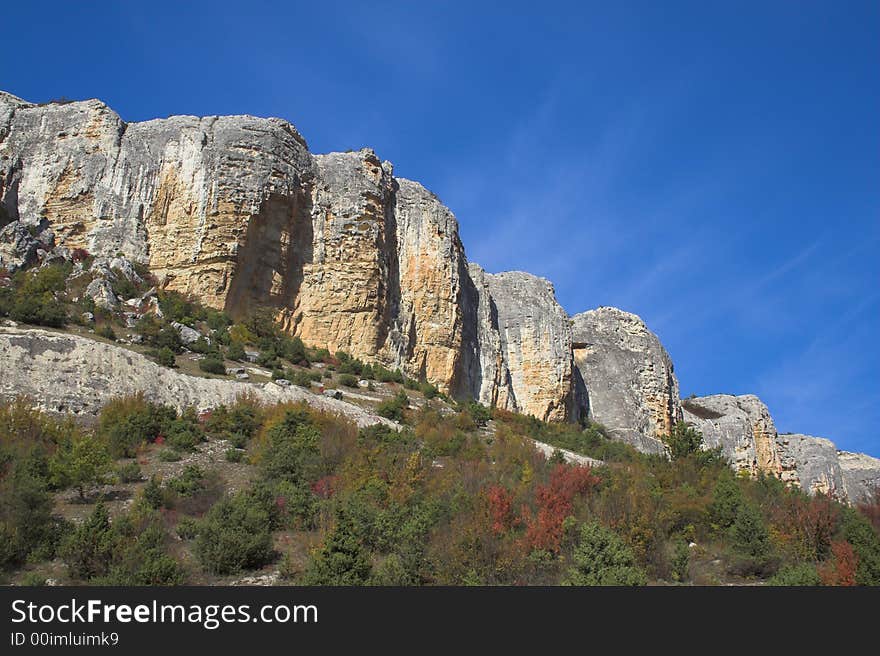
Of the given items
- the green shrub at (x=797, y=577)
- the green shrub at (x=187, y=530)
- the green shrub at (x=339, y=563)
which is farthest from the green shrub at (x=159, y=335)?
the green shrub at (x=797, y=577)

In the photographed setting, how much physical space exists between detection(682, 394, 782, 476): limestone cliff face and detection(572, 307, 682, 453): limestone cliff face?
2.11 m

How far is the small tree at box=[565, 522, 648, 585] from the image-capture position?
10.3 metres

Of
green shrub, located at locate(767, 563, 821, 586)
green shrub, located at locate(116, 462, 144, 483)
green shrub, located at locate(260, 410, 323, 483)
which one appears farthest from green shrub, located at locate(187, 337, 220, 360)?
green shrub, located at locate(767, 563, 821, 586)

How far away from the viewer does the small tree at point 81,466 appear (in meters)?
14.3

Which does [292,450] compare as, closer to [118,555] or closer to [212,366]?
[118,555]

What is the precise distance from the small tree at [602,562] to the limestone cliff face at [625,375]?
103 feet

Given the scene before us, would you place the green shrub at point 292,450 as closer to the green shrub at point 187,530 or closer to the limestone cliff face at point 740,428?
the green shrub at point 187,530

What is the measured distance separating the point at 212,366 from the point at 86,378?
4005 millimetres

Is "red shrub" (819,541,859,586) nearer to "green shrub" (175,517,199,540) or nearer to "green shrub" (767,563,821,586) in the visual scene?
"green shrub" (767,563,821,586)

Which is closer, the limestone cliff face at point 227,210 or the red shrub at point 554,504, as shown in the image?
the red shrub at point 554,504

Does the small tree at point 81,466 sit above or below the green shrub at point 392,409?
below

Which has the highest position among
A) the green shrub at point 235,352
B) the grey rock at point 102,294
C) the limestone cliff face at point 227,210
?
the limestone cliff face at point 227,210

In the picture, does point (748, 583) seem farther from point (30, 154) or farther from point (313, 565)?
point (30, 154)

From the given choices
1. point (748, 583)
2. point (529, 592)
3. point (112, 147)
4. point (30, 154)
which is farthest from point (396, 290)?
point (529, 592)
